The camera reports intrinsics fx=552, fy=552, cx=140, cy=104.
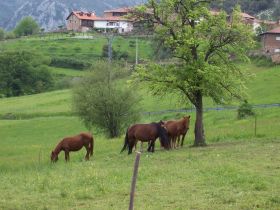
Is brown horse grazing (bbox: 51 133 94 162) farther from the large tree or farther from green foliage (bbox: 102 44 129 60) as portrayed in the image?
green foliage (bbox: 102 44 129 60)

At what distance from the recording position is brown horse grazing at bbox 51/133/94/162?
2838cm

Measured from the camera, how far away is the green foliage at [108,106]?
47.0 metres

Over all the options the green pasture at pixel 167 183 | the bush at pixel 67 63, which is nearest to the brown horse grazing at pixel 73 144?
the green pasture at pixel 167 183

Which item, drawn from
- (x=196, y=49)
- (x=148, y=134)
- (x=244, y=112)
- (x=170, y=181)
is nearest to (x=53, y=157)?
(x=148, y=134)

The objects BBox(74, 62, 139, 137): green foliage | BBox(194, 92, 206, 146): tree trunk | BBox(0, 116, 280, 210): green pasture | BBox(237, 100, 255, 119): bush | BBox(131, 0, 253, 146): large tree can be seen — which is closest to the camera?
BBox(0, 116, 280, 210): green pasture

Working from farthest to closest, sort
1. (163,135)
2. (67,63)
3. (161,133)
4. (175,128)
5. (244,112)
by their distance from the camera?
1. (67,63)
2. (244,112)
3. (175,128)
4. (163,135)
5. (161,133)

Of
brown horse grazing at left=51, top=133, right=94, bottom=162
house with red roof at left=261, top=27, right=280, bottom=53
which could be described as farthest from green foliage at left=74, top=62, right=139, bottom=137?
house with red roof at left=261, top=27, right=280, bottom=53

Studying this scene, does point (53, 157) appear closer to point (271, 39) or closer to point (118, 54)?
point (271, 39)

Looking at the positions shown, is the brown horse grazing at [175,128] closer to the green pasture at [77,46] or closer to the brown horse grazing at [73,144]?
the brown horse grazing at [73,144]

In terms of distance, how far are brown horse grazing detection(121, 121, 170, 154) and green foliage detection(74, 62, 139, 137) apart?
18.4m

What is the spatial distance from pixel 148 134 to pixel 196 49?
5785 millimetres

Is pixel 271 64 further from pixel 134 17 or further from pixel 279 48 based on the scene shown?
pixel 134 17

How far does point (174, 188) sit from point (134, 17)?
15787 millimetres

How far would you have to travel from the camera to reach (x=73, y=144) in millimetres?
28781
